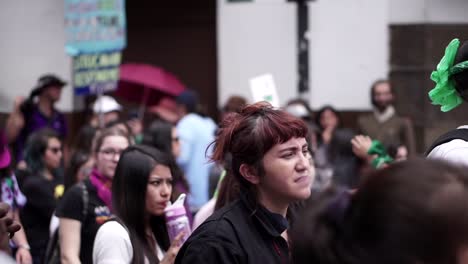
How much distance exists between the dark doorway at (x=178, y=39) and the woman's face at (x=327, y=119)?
2861 millimetres

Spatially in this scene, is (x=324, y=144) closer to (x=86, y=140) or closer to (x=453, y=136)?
(x=86, y=140)

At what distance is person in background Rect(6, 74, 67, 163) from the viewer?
34.9 feet

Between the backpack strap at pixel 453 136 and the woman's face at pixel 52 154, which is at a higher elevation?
the backpack strap at pixel 453 136

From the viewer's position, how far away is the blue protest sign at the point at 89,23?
10133 mm

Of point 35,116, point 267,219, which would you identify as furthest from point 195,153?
point 267,219

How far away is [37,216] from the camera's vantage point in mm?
6980

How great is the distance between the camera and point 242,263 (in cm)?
326

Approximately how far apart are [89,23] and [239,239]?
7.16 metres

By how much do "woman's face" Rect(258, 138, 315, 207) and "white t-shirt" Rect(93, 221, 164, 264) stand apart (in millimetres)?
1084

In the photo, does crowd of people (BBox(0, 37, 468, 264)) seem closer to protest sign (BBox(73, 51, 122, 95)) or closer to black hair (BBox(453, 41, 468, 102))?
black hair (BBox(453, 41, 468, 102))

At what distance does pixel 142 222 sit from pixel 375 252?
2715mm

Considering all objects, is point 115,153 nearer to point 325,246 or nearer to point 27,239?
point 27,239

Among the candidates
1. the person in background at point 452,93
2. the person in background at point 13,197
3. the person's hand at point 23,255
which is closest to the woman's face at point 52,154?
the person in background at point 13,197

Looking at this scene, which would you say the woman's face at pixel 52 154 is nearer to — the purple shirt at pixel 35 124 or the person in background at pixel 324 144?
the person in background at pixel 324 144
